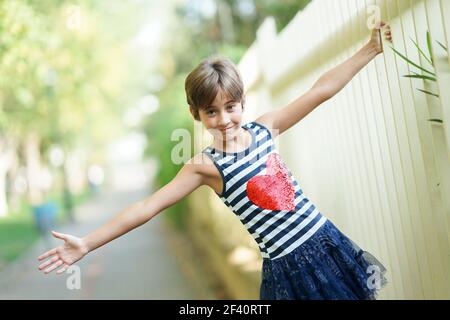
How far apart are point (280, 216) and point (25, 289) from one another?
5556 millimetres

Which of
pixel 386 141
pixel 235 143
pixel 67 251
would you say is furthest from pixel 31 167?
pixel 235 143

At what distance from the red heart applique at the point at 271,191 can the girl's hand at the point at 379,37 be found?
0.61 metres

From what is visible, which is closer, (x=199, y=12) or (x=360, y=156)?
(x=360, y=156)

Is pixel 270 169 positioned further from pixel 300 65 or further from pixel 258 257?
pixel 258 257

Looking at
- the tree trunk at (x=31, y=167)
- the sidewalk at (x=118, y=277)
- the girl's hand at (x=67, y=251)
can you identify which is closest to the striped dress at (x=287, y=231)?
the girl's hand at (x=67, y=251)

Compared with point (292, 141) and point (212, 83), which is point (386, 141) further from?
point (292, 141)

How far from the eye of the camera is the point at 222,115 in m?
1.90

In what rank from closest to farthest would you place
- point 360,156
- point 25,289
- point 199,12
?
point 360,156
point 25,289
point 199,12

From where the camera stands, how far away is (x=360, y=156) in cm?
280

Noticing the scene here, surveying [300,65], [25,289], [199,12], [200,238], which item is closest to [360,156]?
[300,65]

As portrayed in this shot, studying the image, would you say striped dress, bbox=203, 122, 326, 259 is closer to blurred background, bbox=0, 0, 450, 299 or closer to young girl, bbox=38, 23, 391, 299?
young girl, bbox=38, 23, 391, 299

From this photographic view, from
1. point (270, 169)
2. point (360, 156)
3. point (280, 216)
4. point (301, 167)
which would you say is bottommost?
point (280, 216)

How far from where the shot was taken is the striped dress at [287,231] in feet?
6.44

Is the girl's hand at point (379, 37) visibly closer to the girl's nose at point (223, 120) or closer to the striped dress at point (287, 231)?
the striped dress at point (287, 231)
